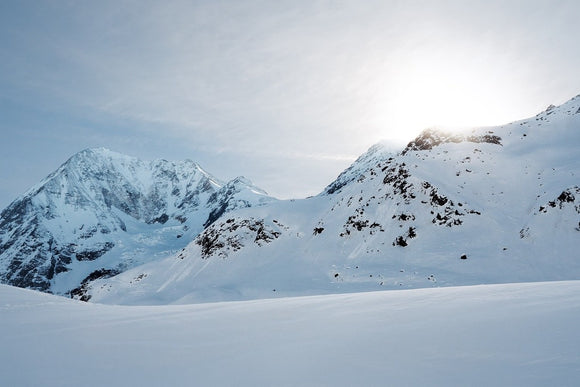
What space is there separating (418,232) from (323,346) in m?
27.8

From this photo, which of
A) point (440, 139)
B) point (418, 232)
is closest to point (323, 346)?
point (418, 232)

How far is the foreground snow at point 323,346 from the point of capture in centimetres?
297

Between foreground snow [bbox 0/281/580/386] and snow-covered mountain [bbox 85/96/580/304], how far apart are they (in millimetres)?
19341

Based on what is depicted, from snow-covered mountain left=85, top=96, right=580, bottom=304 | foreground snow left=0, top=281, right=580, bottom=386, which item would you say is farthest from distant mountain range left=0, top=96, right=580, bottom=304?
foreground snow left=0, top=281, right=580, bottom=386

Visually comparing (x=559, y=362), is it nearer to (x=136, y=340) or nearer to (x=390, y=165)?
(x=136, y=340)

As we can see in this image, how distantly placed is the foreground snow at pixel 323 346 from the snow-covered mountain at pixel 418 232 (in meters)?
19.3

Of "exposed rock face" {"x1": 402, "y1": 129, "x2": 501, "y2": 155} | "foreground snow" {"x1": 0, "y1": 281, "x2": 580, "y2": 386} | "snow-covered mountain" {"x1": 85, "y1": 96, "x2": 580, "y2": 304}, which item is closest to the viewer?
"foreground snow" {"x1": 0, "y1": 281, "x2": 580, "y2": 386}

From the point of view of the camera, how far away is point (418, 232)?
29297 millimetres

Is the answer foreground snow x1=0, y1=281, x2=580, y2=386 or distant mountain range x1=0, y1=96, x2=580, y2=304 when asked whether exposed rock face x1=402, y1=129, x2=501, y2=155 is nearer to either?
distant mountain range x1=0, y1=96, x2=580, y2=304

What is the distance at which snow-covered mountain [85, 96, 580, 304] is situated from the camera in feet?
77.8

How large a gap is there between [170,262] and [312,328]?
44895 mm

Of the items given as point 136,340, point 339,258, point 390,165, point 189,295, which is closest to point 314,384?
point 136,340

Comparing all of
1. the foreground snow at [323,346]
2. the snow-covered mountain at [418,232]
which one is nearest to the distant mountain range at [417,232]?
the snow-covered mountain at [418,232]

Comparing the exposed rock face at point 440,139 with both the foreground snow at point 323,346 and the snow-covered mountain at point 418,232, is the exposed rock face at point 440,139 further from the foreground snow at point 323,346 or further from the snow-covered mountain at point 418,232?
the foreground snow at point 323,346
